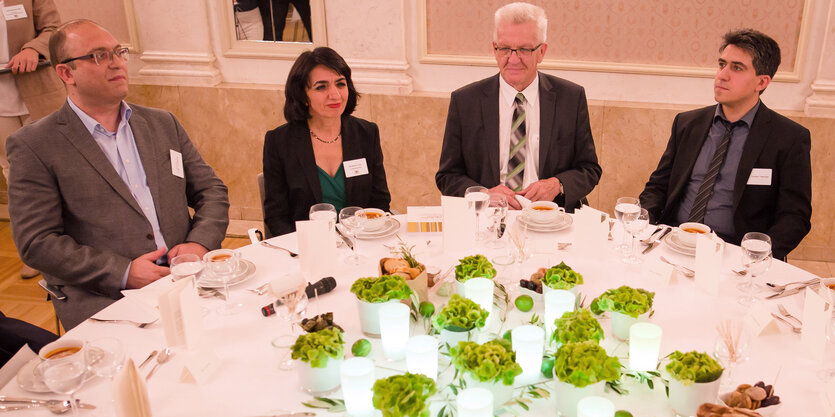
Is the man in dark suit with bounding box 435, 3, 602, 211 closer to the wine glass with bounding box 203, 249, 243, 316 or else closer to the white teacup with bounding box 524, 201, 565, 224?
the white teacup with bounding box 524, 201, 565, 224

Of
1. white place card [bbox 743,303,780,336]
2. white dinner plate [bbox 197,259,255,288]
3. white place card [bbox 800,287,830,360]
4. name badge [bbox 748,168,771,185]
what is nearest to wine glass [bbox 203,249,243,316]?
white dinner plate [bbox 197,259,255,288]

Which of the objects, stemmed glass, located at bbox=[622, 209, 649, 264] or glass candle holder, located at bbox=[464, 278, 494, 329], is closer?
glass candle holder, located at bbox=[464, 278, 494, 329]

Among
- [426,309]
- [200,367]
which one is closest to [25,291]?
[200,367]

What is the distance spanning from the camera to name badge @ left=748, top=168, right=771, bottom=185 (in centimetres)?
301

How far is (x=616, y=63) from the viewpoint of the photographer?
4359 mm

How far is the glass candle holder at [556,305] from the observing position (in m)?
1.76

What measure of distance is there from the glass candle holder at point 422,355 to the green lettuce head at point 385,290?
220 mm

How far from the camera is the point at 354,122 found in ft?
11.1

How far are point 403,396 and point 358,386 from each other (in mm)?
160

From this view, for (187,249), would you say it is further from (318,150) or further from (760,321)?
(760,321)

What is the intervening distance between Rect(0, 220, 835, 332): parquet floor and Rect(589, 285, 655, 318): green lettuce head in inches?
119

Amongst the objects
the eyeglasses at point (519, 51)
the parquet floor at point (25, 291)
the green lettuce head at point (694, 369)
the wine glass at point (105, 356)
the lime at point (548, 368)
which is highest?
the eyeglasses at point (519, 51)

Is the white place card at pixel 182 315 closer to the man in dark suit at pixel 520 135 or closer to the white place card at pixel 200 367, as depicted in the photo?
the white place card at pixel 200 367

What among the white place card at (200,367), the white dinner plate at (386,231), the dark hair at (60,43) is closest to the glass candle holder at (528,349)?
the white place card at (200,367)
